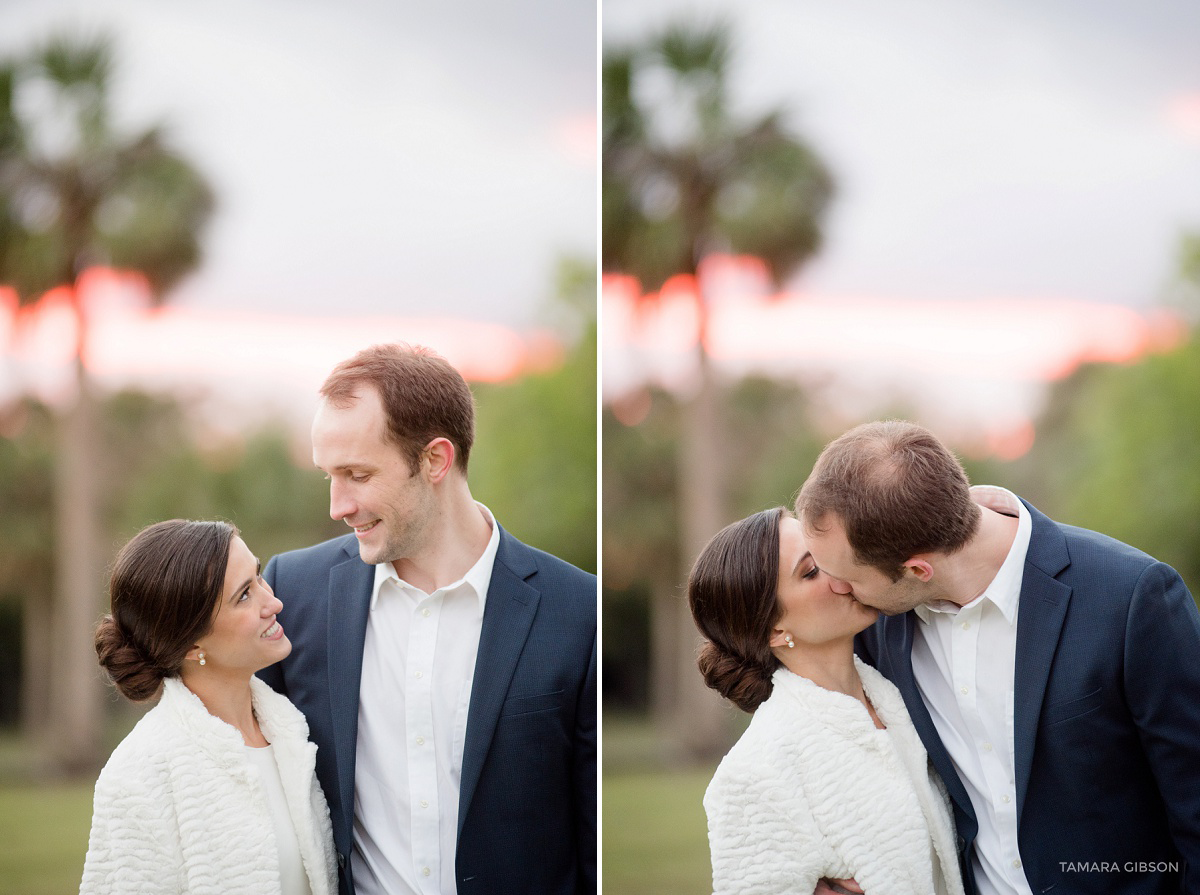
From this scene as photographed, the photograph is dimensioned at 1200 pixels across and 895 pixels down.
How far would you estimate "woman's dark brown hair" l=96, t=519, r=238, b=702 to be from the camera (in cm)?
215

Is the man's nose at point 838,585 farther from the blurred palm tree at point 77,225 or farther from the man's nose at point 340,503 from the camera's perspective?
the blurred palm tree at point 77,225

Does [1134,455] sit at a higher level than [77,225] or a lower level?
lower

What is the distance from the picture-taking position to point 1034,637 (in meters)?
2.07

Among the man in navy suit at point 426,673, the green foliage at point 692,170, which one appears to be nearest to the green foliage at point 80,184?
the green foliage at point 692,170

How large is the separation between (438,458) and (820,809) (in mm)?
1139

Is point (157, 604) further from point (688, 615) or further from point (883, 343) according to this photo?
point (883, 343)

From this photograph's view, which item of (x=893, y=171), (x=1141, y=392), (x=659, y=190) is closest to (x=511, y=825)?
(x=659, y=190)

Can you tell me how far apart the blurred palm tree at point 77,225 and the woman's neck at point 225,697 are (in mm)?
4800

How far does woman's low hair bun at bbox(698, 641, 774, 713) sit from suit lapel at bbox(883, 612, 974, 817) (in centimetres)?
29

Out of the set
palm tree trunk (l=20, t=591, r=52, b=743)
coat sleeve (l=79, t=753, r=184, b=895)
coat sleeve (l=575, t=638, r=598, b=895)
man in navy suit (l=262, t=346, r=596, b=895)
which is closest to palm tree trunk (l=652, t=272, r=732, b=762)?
coat sleeve (l=575, t=638, r=598, b=895)

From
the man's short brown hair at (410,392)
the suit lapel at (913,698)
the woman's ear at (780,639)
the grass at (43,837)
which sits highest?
the man's short brown hair at (410,392)

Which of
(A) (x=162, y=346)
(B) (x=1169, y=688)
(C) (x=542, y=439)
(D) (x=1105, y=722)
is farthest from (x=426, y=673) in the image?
(A) (x=162, y=346)

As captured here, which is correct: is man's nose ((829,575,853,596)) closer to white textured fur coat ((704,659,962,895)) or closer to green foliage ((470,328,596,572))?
white textured fur coat ((704,659,962,895))

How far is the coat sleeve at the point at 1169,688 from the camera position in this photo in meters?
1.96
